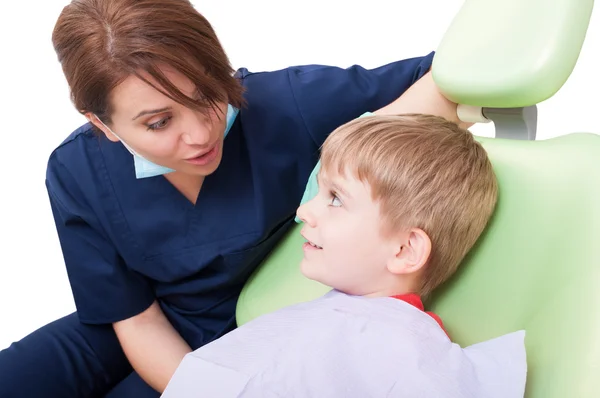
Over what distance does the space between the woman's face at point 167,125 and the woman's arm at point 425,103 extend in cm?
31

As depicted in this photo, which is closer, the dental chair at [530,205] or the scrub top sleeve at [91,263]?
the dental chair at [530,205]

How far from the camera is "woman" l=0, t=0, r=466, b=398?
125cm

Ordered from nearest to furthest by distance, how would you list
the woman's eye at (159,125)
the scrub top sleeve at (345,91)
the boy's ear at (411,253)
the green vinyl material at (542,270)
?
the green vinyl material at (542,270), the boy's ear at (411,253), the woman's eye at (159,125), the scrub top sleeve at (345,91)

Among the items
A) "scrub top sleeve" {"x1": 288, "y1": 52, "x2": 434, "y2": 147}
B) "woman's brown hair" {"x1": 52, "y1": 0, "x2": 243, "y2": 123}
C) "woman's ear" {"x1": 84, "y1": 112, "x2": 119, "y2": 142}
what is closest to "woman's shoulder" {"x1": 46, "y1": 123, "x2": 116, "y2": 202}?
"woman's ear" {"x1": 84, "y1": 112, "x2": 119, "y2": 142}

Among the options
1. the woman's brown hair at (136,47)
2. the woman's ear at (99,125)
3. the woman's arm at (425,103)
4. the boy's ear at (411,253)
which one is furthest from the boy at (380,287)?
the woman's ear at (99,125)

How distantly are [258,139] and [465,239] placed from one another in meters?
0.48

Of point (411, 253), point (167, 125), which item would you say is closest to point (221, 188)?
point (167, 125)

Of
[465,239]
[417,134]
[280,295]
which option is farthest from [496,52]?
[280,295]

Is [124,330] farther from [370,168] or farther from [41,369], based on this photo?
[370,168]

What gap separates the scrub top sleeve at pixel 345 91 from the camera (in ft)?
4.41

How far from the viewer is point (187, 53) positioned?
1.10 meters

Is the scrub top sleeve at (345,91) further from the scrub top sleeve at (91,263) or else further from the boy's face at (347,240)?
the scrub top sleeve at (91,263)

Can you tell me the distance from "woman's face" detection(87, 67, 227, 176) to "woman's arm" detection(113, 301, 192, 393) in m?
0.38

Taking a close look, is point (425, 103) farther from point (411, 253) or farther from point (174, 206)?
point (174, 206)
